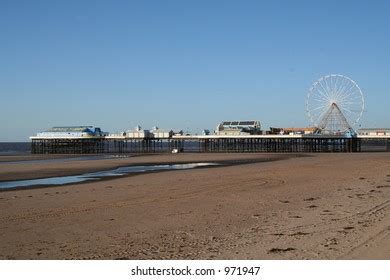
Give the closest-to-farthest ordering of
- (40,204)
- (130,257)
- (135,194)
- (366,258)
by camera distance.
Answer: (366,258)
(130,257)
(40,204)
(135,194)

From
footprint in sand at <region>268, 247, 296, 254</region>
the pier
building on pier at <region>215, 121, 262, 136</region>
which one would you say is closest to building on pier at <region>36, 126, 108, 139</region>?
the pier

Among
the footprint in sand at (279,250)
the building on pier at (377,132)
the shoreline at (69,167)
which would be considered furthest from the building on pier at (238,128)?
the footprint in sand at (279,250)

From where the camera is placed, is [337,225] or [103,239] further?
[337,225]

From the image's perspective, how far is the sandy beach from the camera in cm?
857

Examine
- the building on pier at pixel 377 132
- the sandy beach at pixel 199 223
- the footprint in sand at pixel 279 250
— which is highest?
the building on pier at pixel 377 132

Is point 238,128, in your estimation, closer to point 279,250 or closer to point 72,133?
point 72,133

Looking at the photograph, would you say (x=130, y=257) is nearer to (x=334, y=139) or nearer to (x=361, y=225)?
(x=361, y=225)

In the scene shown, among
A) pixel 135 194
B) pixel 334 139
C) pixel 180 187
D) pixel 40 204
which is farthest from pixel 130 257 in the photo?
pixel 334 139

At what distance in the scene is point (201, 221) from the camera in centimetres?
1205

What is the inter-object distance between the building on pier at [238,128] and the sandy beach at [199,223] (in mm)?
84125

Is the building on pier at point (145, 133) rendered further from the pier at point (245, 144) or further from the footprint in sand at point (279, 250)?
the footprint in sand at point (279, 250)

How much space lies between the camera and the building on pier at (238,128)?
10406 centimetres

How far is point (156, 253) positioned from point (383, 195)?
1022 centimetres

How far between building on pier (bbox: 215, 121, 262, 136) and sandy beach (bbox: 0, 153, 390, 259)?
84.1 m
